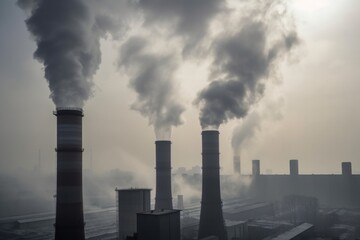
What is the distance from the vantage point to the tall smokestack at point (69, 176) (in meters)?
18.2

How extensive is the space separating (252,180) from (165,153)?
32297 millimetres

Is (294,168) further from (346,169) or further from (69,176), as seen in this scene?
(69,176)

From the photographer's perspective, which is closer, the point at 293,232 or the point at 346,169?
the point at 293,232

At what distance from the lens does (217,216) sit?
25125mm

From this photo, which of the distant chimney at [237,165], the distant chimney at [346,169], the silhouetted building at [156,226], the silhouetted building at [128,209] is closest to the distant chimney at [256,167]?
the distant chimney at [237,165]

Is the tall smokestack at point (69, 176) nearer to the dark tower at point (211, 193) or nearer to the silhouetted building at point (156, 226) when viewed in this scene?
the silhouetted building at point (156, 226)

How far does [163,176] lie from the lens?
30281 mm

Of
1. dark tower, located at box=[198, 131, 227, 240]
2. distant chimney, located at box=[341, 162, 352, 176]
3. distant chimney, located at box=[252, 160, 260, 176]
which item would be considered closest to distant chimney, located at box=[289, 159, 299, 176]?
distant chimney, located at box=[252, 160, 260, 176]

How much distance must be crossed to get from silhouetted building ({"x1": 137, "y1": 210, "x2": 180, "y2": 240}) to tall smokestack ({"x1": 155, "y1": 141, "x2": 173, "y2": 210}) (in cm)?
1015

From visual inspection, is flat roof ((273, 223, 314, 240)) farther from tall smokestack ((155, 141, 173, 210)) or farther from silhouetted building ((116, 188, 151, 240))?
silhouetted building ((116, 188, 151, 240))

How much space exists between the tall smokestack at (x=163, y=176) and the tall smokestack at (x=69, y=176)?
11645 mm

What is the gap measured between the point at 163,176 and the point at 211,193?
19.9 ft

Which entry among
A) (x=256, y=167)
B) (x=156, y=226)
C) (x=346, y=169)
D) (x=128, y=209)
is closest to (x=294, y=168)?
(x=256, y=167)

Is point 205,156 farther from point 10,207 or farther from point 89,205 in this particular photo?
point 10,207
